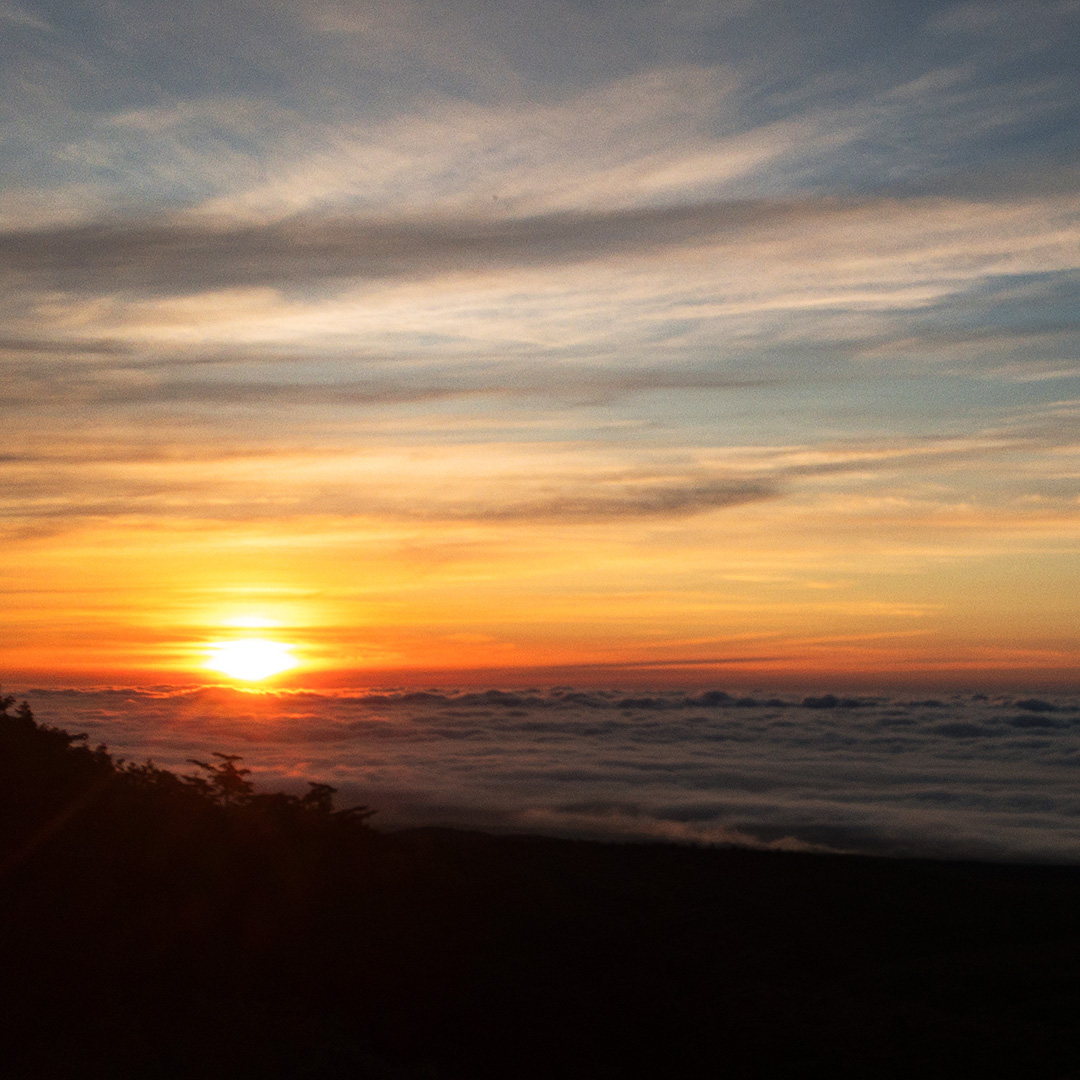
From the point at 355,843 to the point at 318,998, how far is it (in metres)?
4.38

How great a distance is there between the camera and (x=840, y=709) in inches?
6176

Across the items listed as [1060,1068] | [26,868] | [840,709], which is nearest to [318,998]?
[26,868]

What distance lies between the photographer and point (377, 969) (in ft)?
48.4

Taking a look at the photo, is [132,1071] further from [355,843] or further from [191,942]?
[355,843]

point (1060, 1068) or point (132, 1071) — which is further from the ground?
point (132, 1071)

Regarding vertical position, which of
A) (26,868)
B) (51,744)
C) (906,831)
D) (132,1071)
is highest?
(51,744)

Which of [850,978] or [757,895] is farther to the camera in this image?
[757,895]

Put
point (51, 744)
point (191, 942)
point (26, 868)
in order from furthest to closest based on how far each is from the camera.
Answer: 1. point (51, 744)
2. point (191, 942)
3. point (26, 868)

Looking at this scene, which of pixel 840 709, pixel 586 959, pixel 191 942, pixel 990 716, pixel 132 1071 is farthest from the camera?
pixel 840 709

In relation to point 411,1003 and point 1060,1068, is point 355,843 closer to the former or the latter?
point 411,1003

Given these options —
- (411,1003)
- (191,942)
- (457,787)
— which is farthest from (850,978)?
(457,787)

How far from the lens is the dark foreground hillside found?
34.7ft

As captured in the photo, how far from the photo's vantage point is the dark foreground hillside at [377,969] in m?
10.6

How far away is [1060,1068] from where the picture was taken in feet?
47.4
